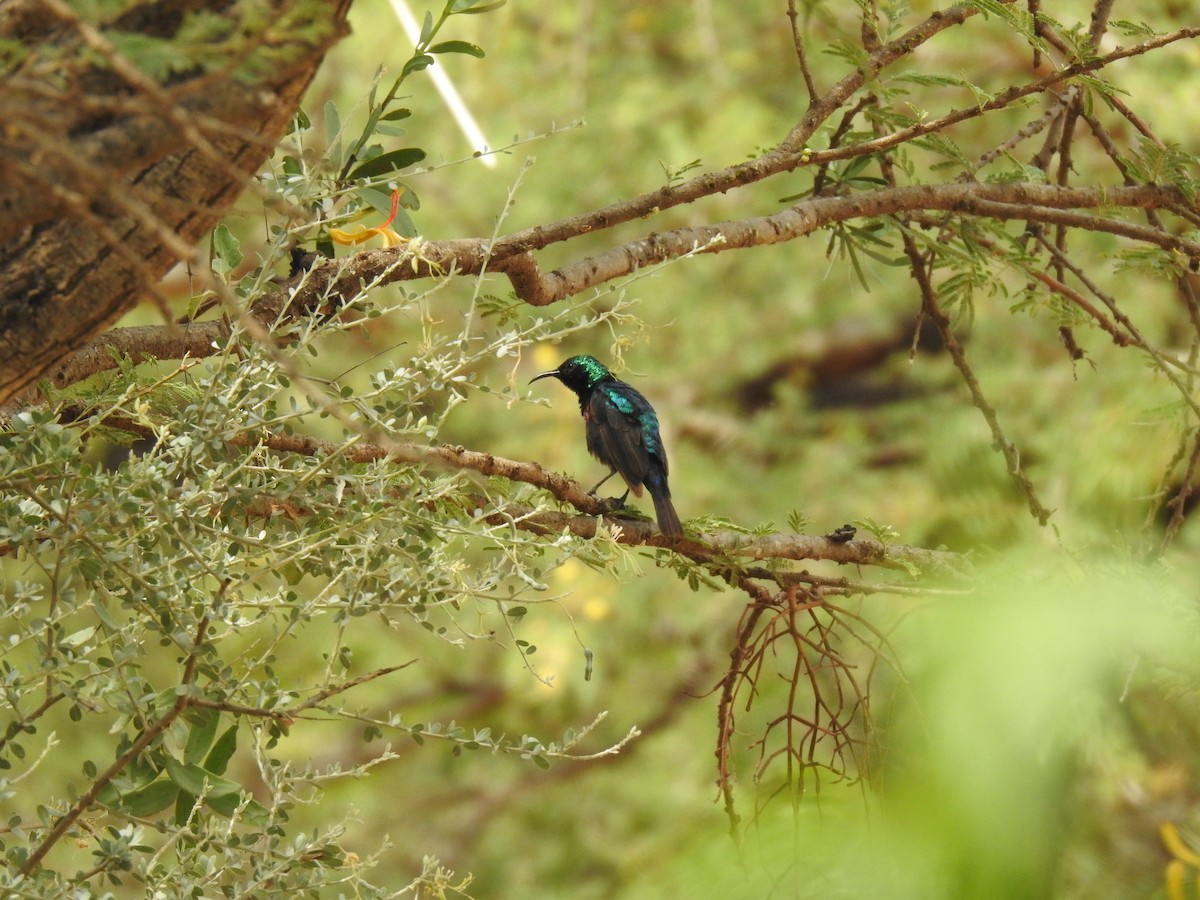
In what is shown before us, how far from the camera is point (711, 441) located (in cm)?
802

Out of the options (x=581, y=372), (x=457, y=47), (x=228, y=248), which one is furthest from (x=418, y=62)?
(x=581, y=372)

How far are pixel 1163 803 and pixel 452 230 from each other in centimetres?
502

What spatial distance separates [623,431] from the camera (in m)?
3.50

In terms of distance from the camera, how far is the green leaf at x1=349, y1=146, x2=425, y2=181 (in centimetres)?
191

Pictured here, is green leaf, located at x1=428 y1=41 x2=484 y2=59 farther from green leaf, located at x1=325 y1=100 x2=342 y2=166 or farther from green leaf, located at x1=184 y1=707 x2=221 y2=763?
green leaf, located at x1=184 y1=707 x2=221 y2=763

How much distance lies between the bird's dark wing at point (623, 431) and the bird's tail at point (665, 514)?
0.38 feet

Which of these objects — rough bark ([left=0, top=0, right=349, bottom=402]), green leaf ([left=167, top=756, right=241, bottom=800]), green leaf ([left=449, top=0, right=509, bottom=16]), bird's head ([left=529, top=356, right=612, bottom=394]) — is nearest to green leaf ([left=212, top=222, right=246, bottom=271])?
green leaf ([left=449, top=0, right=509, bottom=16])

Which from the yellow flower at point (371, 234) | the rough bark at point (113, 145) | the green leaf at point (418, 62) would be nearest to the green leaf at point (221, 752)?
the rough bark at point (113, 145)

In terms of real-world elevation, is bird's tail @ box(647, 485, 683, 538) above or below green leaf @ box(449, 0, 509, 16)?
below

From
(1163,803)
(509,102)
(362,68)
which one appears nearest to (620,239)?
(509,102)

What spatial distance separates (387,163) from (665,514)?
1.01 meters

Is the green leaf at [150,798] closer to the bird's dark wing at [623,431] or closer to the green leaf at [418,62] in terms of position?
the green leaf at [418,62]

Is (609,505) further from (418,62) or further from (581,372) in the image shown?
(581,372)

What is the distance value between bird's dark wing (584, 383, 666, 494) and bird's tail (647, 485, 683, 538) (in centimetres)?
12
